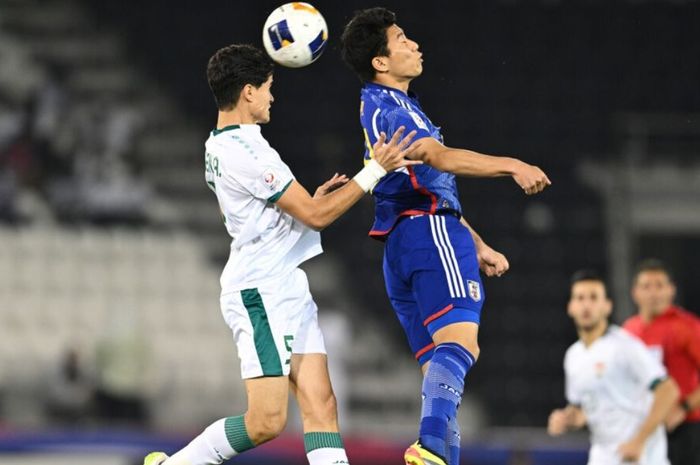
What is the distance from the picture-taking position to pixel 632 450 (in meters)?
6.66

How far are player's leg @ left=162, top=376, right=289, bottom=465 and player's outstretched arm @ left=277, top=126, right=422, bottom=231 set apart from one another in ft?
1.97

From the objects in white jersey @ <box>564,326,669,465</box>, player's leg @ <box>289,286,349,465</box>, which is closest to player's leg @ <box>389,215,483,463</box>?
player's leg @ <box>289,286,349,465</box>

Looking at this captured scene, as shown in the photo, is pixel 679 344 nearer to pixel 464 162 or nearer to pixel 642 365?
pixel 642 365

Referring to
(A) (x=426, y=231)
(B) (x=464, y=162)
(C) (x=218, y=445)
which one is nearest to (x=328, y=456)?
(C) (x=218, y=445)

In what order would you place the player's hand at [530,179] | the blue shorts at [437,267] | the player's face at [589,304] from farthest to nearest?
the player's face at [589,304]
the blue shorts at [437,267]
the player's hand at [530,179]

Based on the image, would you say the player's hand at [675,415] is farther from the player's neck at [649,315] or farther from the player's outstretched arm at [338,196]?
the player's outstretched arm at [338,196]

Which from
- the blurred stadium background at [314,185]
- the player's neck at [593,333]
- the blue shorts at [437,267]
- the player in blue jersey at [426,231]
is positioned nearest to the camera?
the player in blue jersey at [426,231]

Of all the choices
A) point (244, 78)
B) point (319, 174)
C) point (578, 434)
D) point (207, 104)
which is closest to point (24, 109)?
point (207, 104)

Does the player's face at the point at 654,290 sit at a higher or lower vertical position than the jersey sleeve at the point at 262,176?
lower

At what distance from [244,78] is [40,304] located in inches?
290

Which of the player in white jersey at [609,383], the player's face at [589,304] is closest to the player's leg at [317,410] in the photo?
the player in white jersey at [609,383]

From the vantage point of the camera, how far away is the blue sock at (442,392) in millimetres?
4414

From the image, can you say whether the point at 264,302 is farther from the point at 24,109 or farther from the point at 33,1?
the point at 33,1

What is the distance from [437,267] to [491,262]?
0.37 metres
